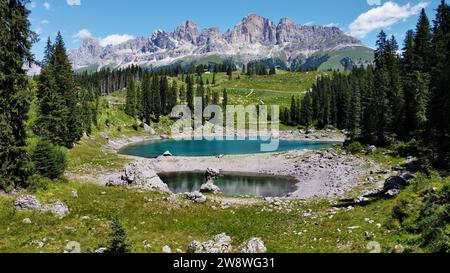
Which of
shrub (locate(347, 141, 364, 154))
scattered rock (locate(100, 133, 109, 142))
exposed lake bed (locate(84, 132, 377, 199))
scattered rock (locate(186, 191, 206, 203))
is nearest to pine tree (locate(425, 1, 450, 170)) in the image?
exposed lake bed (locate(84, 132, 377, 199))

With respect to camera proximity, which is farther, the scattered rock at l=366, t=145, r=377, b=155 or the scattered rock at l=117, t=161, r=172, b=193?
the scattered rock at l=366, t=145, r=377, b=155

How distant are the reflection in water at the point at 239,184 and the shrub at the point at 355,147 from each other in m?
19.4

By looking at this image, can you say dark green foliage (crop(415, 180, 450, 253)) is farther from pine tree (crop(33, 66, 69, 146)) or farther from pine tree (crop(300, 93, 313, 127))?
pine tree (crop(300, 93, 313, 127))

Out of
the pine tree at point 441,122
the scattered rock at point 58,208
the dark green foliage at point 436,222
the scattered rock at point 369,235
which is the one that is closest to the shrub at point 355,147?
the pine tree at point 441,122

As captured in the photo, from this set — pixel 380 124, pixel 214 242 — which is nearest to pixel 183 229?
pixel 214 242

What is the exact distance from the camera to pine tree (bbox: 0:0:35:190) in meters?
31.4

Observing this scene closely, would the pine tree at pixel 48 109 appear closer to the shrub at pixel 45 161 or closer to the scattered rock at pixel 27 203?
the shrub at pixel 45 161

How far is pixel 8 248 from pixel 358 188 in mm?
38971

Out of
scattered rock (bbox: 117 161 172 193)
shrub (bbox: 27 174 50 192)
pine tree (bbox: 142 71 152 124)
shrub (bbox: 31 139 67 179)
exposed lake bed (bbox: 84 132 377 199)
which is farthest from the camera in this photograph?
pine tree (bbox: 142 71 152 124)

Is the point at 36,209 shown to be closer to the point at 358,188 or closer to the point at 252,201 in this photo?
the point at 252,201

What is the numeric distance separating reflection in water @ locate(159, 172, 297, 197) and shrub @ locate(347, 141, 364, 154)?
19.4 metres

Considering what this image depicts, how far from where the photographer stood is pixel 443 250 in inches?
614

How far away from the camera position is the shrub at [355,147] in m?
76.0

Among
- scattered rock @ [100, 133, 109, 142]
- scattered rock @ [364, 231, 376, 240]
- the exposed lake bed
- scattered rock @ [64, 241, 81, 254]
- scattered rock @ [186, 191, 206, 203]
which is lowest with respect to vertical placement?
the exposed lake bed
